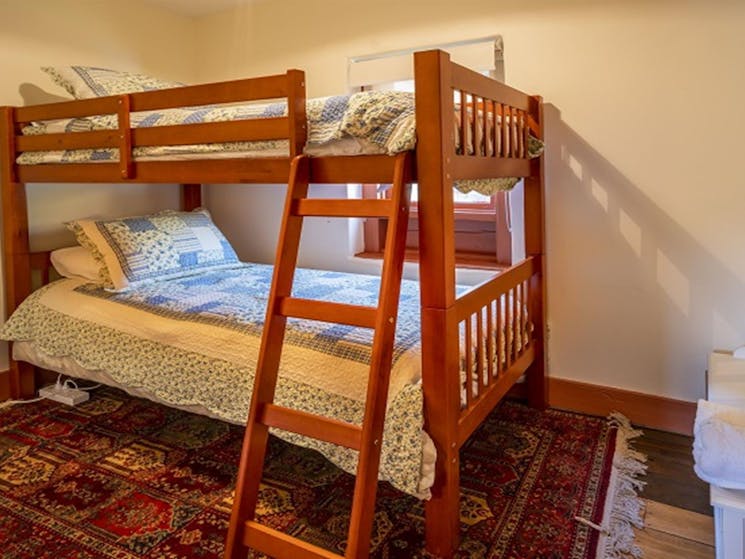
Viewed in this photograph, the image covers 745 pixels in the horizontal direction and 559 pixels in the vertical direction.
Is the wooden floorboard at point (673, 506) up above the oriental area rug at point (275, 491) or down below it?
below

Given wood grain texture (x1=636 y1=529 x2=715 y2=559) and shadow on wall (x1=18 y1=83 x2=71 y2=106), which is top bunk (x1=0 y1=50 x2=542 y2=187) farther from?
wood grain texture (x1=636 y1=529 x2=715 y2=559)

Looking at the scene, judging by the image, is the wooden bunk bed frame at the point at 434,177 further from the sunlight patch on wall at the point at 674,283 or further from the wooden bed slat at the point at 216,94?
the sunlight patch on wall at the point at 674,283

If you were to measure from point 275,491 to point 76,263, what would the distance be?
163 cm

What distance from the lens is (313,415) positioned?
5.30ft

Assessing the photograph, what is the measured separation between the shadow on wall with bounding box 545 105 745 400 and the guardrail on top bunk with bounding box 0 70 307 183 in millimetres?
1288

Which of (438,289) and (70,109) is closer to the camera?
(438,289)

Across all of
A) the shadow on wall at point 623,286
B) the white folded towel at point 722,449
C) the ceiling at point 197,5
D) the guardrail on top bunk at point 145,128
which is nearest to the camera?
the white folded towel at point 722,449

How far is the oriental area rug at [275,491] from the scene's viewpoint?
1.76 m

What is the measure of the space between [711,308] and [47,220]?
3224mm

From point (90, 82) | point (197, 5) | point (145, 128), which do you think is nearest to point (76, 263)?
point (90, 82)

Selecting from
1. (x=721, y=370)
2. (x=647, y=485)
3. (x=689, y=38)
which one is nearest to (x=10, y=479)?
(x=647, y=485)

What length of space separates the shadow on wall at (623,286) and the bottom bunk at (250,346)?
0.80 ft

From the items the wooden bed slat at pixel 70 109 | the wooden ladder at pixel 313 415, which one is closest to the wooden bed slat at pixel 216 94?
the wooden bed slat at pixel 70 109

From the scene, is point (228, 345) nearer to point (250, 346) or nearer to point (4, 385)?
point (250, 346)
